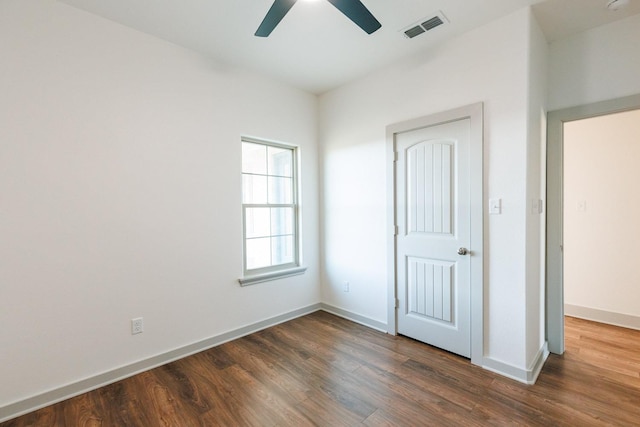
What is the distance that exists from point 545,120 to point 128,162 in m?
3.51

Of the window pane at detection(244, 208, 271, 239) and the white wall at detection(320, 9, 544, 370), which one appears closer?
the white wall at detection(320, 9, 544, 370)

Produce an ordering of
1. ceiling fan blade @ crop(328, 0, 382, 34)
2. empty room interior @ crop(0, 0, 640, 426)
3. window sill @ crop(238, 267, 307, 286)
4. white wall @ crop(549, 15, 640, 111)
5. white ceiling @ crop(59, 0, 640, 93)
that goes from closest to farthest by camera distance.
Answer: ceiling fan blade @ crop(328, 0, 382, 34), empty room interior @ crop(0, 0, 640, 426), white ceiling @ crop(59, 0, 640, 93), white wall @ crop(549, 15, 640, 111), window sill @ crop(238, 267, 307, 286)

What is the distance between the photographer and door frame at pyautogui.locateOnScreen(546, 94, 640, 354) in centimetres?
252

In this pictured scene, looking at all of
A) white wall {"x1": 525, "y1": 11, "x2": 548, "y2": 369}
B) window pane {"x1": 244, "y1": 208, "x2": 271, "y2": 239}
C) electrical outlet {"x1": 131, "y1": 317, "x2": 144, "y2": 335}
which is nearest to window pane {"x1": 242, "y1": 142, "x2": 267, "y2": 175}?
window pane {"x1": 244, "y1": 208, "x2": 271, "y2": 239}

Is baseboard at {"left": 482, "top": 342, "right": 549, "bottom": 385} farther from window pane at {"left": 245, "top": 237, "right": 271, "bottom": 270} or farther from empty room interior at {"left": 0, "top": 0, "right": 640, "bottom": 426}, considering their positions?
window pane at {"left": 245, "top": 237, "right": 271, "bottom": 270}

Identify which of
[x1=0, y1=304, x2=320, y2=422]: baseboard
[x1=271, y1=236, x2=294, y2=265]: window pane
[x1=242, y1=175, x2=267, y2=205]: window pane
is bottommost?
[x1=0, y1=304, x2=320, y2=422]: baseboard

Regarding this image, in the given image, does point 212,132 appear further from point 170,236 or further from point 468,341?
point 468,341

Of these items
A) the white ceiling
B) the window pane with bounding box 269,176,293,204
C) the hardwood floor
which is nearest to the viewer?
the hardwood floor

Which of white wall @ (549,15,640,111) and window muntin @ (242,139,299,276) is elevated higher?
white wall @ (549,15,640,111)

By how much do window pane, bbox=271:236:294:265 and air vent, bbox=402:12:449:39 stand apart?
241cm

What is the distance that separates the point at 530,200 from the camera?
222cm

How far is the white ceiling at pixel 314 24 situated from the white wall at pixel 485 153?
0.18m

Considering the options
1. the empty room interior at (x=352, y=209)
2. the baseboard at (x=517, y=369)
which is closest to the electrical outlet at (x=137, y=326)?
the empty room interior at (x=352, y=209)

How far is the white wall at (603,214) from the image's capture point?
3076 mm
